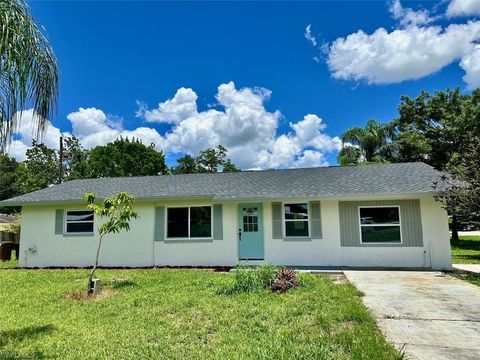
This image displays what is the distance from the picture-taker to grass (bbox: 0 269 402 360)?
15.0 ft

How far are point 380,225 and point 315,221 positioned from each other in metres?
2.20

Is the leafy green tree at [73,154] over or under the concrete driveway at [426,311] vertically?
over

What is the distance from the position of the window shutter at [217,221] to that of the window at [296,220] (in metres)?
2.42

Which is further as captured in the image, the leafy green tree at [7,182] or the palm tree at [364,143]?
the leafy green tree at [7,182]

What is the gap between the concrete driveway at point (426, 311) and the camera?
4438 mm

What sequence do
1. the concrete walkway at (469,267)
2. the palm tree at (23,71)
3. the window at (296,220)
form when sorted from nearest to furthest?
the palm tree at (23,71) < the concrete walkway at (469,267) < the window at (296,220)

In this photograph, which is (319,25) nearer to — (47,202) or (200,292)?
(200,292)

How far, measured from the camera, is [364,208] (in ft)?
40.8

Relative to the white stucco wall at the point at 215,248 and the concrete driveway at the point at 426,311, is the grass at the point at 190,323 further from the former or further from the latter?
the white stucco wall at the point at 215,248

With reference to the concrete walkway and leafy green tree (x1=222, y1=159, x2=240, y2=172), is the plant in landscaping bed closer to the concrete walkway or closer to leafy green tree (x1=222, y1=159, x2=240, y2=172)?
the concrete walkway

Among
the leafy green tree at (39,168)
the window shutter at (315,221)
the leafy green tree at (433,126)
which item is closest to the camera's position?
the window shutter at (315,221)

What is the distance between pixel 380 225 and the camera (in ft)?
40.0

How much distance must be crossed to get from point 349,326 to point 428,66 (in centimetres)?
1460

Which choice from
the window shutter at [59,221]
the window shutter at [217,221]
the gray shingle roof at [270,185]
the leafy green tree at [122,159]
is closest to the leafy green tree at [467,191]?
the gray shingle roof at [270,185]
